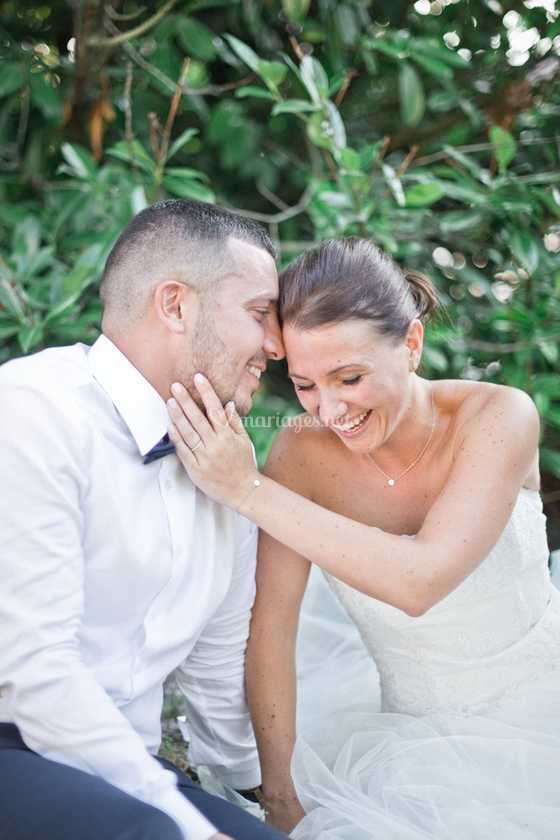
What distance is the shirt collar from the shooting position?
1.95 meters

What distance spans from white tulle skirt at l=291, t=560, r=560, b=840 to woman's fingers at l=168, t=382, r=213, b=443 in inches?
28.8

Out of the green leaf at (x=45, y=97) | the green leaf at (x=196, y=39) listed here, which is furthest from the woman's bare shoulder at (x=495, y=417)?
the green leaf at (x=45, y=97)

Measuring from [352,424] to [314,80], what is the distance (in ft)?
4.42

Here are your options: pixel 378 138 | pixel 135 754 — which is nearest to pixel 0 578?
pixel 135 754

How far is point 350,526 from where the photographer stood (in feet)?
6.77

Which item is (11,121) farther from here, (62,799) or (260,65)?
(62,799)

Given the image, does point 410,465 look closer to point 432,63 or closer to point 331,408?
point 331,408

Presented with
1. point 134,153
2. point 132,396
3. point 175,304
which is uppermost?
point 134,153

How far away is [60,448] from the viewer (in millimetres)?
1786

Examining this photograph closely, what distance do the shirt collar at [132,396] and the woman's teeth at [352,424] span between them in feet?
1.38

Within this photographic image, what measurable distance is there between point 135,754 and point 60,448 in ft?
1.77

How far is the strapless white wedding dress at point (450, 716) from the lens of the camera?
77.4 inches

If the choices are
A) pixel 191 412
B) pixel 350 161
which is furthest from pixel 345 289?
pixel 350 161

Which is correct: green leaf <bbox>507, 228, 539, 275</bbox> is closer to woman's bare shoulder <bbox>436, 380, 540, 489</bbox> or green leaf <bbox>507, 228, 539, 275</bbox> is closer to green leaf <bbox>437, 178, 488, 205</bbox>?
green leaf <bbox>437, 178, 488, 205</bbox>
